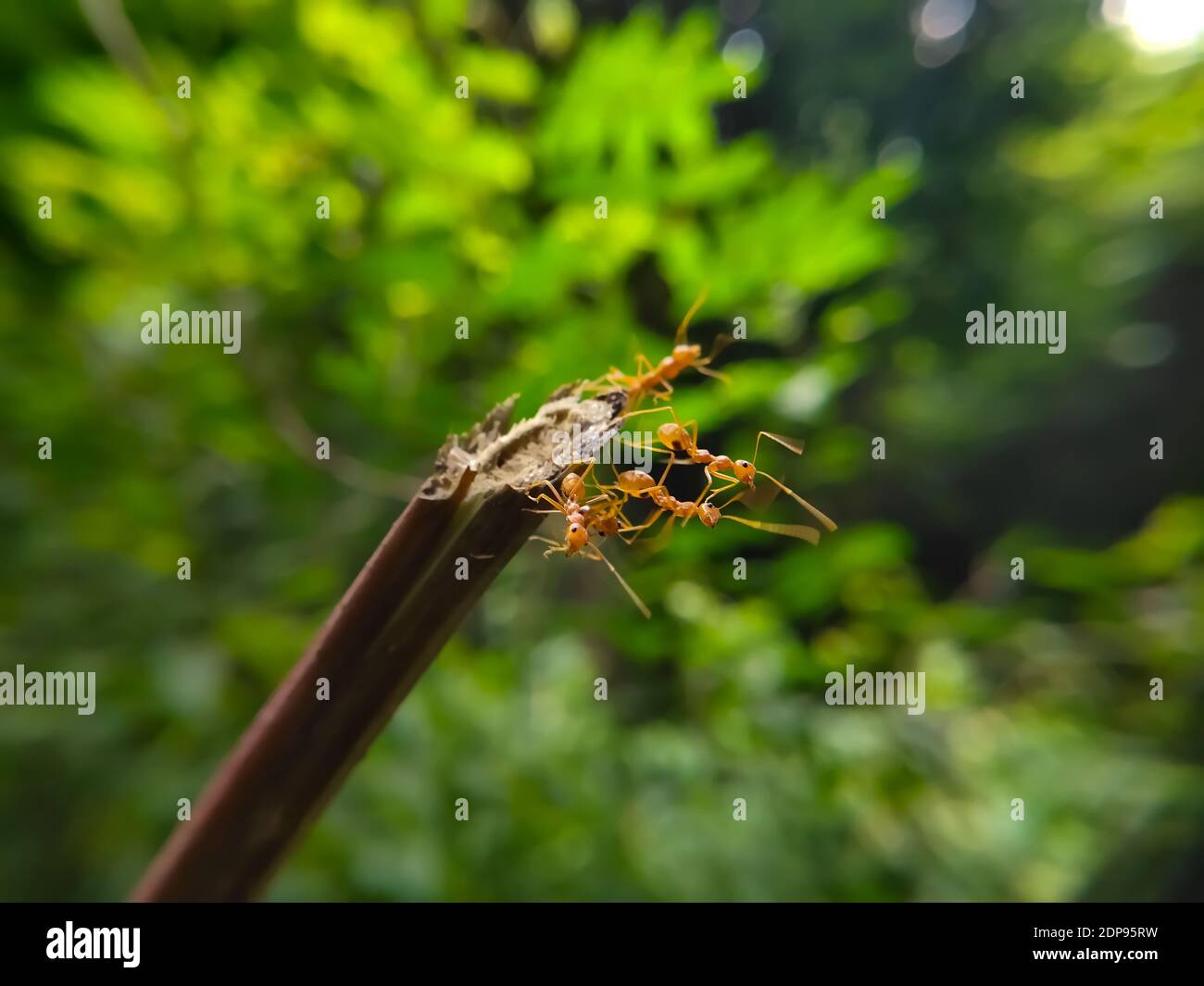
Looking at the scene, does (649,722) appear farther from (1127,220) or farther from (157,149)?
(1127,220)

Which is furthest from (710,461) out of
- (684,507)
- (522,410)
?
(522,410)

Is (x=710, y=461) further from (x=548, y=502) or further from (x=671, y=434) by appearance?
(x=548, y=502)

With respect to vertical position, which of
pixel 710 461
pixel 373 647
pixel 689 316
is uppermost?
pixel 689 316

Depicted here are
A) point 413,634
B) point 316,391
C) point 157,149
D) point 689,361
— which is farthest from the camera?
point 316,391

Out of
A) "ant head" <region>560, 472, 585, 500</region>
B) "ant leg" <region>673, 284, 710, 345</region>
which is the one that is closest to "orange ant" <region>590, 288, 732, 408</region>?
"ant leg" <region>673, 284, 710, 345</region>
